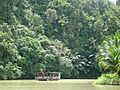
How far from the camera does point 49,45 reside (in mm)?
53656

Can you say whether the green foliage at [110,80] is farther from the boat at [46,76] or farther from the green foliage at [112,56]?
the boat at [46,76]

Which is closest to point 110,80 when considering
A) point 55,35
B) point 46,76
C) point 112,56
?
point 112,56

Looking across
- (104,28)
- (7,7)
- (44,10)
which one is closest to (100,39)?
(104,28)

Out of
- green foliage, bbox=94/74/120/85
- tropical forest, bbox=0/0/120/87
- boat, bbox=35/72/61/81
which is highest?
tropical forest, bbox=0/0/120/87

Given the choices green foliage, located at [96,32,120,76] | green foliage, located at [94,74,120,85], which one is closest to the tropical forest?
green foliage, located at [96,32,120,76]

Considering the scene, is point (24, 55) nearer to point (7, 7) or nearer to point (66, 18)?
point (7, 7)

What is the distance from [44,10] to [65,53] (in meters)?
11.9

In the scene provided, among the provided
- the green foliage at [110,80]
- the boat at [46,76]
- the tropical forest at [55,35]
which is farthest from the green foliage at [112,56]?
the boat at [46,76]

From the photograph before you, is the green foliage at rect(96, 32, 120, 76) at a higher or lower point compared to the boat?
higher

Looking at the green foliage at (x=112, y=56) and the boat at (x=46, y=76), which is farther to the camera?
the boat at (x=46, y=76)

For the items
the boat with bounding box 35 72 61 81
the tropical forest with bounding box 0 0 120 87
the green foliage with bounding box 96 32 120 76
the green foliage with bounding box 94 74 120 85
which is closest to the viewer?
the green foliage with bounding box 94 74 120 85

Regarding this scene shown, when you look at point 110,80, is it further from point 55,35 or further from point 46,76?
point 55,35

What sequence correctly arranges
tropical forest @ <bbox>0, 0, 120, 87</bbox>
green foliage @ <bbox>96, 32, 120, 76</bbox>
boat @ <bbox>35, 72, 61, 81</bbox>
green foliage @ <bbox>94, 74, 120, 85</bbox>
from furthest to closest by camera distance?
tropical forest @ <bbox>0, 0, 120, 87</bbox> → boat @ <bbox>35, 72, 61, 81</bbox> → green foliage @ <bbox>96, 32, 120, 76</bbox> → green foliage @ <bbox>94, 74, 120, 85</bbox>

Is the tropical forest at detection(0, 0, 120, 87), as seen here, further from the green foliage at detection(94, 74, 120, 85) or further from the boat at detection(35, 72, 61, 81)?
the boat at detection(35, 72, 61, 81)
